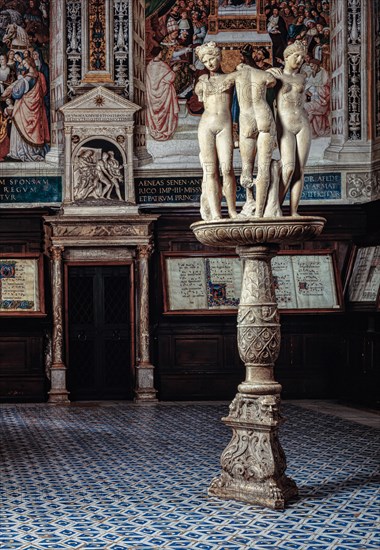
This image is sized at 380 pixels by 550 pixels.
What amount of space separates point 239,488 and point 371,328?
19.2ft

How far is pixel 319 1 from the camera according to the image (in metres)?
13.3

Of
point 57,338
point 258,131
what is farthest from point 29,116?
point 258,131

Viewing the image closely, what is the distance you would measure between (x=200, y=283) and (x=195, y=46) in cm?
338

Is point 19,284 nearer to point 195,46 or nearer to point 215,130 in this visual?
point 195,46

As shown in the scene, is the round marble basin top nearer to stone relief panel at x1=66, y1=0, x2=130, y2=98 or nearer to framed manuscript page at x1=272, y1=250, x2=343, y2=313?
framed manuscript page at x1=272, y1=250, x2=343, y2=313

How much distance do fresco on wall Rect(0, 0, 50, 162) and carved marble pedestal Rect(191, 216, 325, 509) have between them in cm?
683

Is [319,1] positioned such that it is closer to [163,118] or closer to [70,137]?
[163,118]

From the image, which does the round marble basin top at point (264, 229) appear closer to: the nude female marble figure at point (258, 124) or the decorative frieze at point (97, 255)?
the nude female marble figure at point (258, 124)

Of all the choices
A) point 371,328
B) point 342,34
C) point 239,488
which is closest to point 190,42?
point 342,34

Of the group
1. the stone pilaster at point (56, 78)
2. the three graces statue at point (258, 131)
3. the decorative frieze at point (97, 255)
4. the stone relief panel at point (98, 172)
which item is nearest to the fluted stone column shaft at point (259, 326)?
the three graces statue at point (258, 131)

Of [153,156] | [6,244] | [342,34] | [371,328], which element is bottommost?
[371,328]

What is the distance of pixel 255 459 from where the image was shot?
255 inches

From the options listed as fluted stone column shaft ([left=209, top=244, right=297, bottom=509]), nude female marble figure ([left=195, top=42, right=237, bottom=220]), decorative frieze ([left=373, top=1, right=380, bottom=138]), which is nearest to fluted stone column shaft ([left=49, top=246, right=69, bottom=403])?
decorative frieze ([left=373, top=1, right=380, bottom=138])

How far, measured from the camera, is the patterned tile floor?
5535 mm
